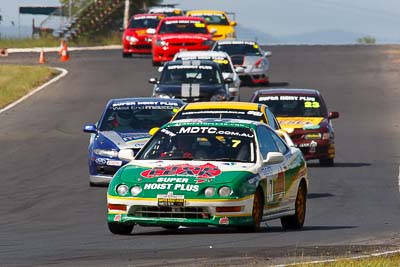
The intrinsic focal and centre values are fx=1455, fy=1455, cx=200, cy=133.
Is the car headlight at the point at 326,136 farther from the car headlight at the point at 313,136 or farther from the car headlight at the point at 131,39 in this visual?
the car headlight at the point at 131,39

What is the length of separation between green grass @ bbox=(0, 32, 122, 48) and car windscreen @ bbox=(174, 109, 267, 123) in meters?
41.6

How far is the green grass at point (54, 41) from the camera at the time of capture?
62506 millimetres

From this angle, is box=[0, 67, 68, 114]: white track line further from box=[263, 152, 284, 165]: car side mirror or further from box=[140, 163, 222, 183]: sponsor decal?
box=[140, 163, 222, 183]: sponsor decal

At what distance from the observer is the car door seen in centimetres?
1516

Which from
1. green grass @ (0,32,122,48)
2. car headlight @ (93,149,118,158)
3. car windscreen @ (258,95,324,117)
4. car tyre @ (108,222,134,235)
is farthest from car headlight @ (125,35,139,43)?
car tyre @ (108,222,134,235)

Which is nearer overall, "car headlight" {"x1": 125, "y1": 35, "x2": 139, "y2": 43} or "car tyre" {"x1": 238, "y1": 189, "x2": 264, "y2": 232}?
"car tyre" {"x1": 238, "y1": 189, "x2": 264, "y2": 232}

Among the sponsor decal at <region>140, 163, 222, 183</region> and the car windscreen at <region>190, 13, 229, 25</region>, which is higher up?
the sponsor decal at <region>140, 163, 222, 183</region>

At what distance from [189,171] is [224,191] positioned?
464mm

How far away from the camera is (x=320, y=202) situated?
20.0m

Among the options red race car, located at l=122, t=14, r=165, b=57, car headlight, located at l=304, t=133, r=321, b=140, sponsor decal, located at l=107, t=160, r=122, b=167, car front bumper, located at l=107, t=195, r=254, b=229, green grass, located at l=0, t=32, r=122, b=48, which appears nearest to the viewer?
car front bumper, located at l=107, t=195, r=254, b=229

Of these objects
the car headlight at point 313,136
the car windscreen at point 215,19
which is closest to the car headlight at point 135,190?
the car headlight at point 313,136

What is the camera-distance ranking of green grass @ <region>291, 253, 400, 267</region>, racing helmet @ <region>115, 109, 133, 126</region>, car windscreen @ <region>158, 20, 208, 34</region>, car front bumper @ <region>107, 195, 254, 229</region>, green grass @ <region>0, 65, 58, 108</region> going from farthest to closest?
car windscreen @ <region>158, 20, 208, 34</region>, green grass @ <region>0, 65, 58, 108</region>, racing helmet @ <region>115, 109, 133, 126</region>, car front bumper @ <region>107, 195, 254, 229</region>, green grass @ <region>291, 253, 400, 267</region>

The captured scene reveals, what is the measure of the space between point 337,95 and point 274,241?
27.5m

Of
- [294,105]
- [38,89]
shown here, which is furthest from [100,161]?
[38,89]
